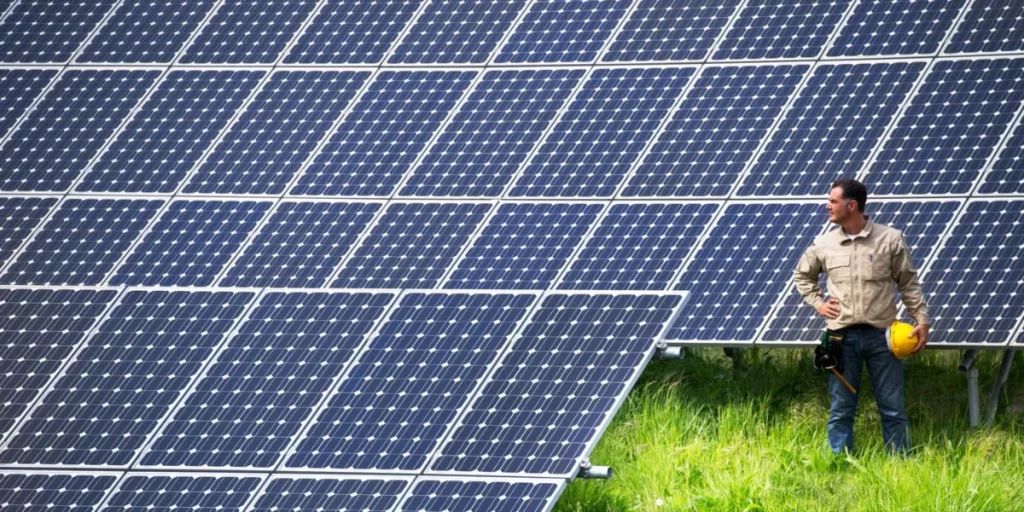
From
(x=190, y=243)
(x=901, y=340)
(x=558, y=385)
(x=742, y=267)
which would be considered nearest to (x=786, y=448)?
(x=901, y=340)

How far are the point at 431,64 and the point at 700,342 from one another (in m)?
4.14

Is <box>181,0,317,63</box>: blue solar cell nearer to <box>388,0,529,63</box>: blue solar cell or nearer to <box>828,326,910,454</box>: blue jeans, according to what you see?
<box>388,0,529,63</box>: blue solar cell

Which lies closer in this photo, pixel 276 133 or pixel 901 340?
pixel 901 340

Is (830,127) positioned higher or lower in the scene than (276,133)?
higher

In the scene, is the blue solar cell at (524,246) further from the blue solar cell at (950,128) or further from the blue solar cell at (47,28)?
the blue solar cell at (47,28)

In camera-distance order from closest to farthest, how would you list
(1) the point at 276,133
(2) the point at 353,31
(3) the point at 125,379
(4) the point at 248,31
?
(3) the point at 125,379 → (1) the point at 276,133 → (2) the point at 353,31 → (4) the point at 248,31

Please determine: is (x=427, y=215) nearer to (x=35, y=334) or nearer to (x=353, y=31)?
(x=353, y=31)

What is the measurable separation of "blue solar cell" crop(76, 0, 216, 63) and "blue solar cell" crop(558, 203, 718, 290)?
4802mm

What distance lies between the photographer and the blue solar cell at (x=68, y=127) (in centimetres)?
1370

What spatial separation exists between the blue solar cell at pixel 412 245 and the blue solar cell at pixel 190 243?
1019 millimetres

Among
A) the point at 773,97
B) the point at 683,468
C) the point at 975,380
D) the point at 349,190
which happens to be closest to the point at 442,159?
the point at 349,190

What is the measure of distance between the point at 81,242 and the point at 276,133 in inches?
76.1

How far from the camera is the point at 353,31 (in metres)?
14.6

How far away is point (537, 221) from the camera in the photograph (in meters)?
12.5
